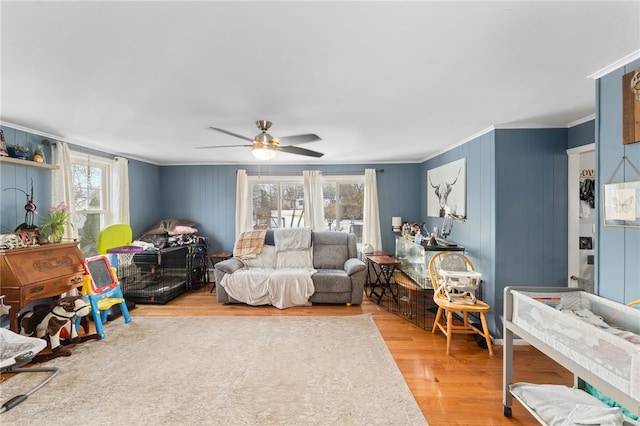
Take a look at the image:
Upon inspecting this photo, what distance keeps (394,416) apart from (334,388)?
1.60 ft

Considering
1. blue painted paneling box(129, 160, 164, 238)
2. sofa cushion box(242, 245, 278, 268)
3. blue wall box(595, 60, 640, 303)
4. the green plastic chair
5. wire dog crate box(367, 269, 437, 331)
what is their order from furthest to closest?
1. blue painted paneling box(129, 160, 164, 238)
2. sofa cushion box(242, 245, 278, 268)
3. the green plastic chair
4. wire dog crate box(367, 269, 437, 331)
5. blue wall box(595, 60, 640, 303)

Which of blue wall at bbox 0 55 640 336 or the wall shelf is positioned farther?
the wall shelf

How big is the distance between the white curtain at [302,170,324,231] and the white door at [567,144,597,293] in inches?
138

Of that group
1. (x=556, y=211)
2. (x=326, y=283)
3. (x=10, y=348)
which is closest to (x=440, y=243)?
(x=556, y=211)

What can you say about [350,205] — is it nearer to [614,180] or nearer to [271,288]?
[271,288]

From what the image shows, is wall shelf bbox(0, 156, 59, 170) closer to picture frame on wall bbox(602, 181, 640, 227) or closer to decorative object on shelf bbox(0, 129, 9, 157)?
decorative object on shelf bbox(0, 129, 9, 157)

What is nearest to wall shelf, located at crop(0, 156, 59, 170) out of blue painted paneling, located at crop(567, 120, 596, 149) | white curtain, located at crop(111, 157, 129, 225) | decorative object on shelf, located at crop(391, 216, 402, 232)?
white curtain, located at crop(111, 157, 129, 225)

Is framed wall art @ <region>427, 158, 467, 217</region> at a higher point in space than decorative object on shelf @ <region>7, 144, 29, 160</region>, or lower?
lower

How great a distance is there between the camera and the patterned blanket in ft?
14.7

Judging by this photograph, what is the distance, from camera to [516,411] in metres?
1.95

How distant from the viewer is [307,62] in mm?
1647

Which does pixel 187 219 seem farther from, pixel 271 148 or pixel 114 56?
pixel 114 56

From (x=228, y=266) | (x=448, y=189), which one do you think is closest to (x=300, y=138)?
(x=228, y=266)

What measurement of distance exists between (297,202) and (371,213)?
149 centimetres
